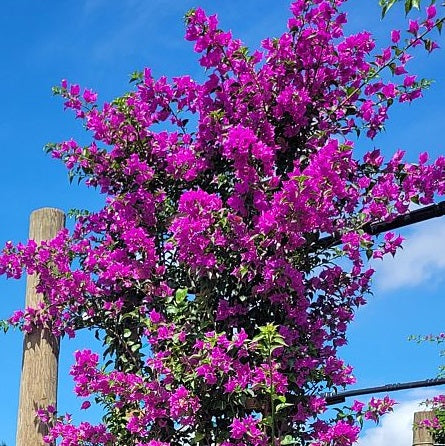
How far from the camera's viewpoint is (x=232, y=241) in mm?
3154

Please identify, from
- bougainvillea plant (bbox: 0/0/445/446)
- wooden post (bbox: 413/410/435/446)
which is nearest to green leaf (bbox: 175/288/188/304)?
bougainvillea plant (bbox: 0/0/445/446)

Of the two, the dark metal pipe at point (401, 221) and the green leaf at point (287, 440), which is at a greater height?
the dark metal pipe at point (401, 221)

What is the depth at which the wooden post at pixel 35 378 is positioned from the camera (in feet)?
12.7

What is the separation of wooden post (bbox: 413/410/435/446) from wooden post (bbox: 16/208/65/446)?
3.35 m

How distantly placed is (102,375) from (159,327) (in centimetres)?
36

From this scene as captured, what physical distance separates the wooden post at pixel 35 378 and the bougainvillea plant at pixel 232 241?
0.10 m

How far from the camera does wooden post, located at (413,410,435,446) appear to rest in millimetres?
6086

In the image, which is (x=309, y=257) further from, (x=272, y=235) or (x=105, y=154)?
(x=105, y=154)

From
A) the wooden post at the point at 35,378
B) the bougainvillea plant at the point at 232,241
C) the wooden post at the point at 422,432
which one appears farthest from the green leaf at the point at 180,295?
the wooden post at the point at 422,432

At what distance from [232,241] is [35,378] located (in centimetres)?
145

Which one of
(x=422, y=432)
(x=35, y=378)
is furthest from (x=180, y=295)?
(x=422, y=432)

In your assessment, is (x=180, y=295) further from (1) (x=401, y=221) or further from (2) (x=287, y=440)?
(1) (x=401, y=221)

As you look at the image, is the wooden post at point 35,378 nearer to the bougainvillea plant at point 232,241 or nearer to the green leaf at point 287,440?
the bougainvillea plant at point 232,241

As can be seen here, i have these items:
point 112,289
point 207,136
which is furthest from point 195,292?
point 207,136
